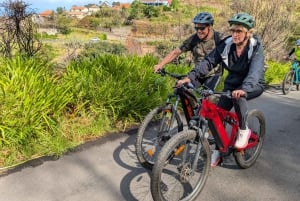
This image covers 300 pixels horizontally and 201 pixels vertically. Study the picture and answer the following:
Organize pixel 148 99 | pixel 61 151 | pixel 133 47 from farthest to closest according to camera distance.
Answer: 1. pixel 133 47
2. pixel 148 99
3. pixel 61 151

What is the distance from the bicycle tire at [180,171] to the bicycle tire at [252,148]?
842mm

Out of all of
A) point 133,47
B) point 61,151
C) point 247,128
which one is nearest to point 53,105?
point 61,151

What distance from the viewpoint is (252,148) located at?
182 inches

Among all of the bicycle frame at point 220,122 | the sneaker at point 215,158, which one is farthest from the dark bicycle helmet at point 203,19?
the sneaker at point 215,158

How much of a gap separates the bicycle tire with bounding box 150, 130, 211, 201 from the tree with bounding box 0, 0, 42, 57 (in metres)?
4.78

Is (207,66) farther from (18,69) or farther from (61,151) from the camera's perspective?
(18,69)

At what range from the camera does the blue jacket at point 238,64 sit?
3.71m

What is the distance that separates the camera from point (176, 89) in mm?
3980

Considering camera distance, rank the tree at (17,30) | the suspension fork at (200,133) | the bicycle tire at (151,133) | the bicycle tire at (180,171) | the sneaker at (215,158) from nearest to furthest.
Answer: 1. the bicycle tire at (180,171)
2. the suspension fork at (200,133)
3. the bicycle tire at (151,133)
4. the sneaker at (215,158)
5. the tree at (17,30)

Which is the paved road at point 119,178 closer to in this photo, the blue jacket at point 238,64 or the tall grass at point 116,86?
the tall grass at point 116,86

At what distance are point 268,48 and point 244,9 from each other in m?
2.23

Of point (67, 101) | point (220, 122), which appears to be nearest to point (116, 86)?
point (67, 101)

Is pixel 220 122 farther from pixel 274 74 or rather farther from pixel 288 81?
pixel 274 74

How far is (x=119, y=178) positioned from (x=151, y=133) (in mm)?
680
